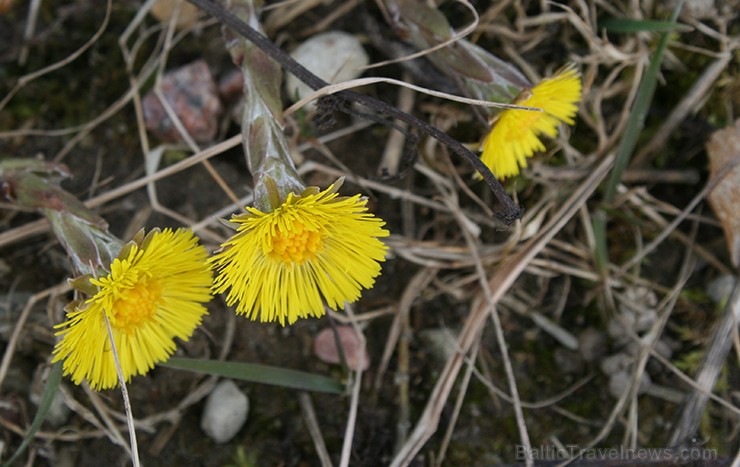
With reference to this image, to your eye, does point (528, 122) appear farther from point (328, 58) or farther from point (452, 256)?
point (328, 58)

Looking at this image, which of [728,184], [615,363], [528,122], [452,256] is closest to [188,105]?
[452,256]

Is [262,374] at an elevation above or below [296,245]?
below

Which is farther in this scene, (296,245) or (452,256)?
(452,256)

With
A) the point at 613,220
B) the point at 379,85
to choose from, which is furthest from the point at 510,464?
the point at 379,85

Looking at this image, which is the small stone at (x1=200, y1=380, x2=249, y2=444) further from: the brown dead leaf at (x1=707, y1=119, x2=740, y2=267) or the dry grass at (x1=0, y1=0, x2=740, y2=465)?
the brown dead leaf at (x1=707, y1=119, x2=740, y2=267)

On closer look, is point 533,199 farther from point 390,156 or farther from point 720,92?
point 720,92

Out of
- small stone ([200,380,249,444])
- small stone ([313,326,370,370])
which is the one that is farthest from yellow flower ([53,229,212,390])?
small stone ([313,326,370,370])

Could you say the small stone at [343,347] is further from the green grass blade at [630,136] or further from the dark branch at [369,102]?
the green grass blade at [630,136]

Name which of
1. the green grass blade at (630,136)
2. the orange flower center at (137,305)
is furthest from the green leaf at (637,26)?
the orange flower center at (137,305)
